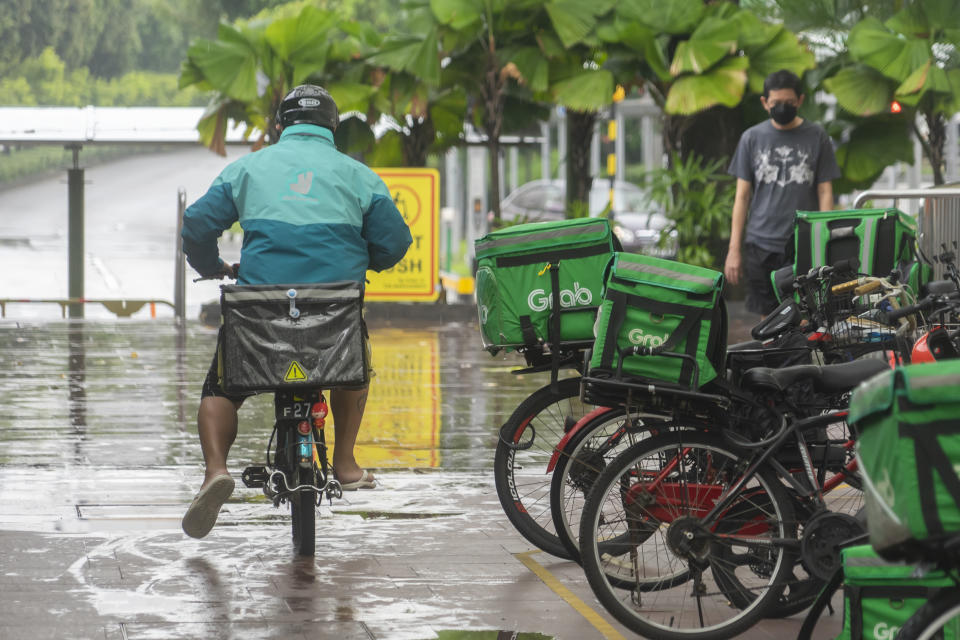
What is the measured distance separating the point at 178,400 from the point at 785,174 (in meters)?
4.80

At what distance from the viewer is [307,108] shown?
669 centimetres

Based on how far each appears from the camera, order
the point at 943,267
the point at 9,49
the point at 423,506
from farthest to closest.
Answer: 1. the point at 9,49
2. the point at 943,267
3. the point at 423,506

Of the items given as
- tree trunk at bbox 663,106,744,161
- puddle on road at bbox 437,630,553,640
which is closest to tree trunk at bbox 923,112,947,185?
tree trunk at bbox 663,106,744,161

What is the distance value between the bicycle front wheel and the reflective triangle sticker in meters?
1.42

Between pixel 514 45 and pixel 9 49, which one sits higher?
pixel 9 49

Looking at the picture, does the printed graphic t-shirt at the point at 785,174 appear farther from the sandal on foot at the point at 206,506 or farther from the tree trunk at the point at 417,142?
the tree trunk at the point at 417,142

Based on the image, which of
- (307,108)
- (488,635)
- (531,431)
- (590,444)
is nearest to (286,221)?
(307,108)

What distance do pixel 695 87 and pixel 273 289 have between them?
37.7ft

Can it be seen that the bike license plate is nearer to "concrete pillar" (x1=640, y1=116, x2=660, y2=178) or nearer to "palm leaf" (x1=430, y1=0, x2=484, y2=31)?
"palm leaf" (x1=430, y1=0, x2=484, y2=31)

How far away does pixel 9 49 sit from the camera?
47906 mm

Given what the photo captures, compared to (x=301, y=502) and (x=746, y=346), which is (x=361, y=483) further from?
(x=746, y=346)

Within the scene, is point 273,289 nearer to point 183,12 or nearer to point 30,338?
point 30,338

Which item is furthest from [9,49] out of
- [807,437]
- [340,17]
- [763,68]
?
[807,437]

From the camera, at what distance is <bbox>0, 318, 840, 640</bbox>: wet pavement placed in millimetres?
5469
